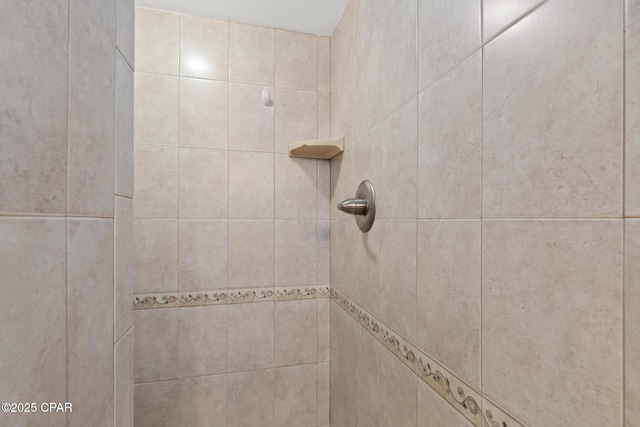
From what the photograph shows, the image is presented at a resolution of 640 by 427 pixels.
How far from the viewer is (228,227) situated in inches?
54.5

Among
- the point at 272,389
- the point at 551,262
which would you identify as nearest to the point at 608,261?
the point at 551,262

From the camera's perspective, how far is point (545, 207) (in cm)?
43

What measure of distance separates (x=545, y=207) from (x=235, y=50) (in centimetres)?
145

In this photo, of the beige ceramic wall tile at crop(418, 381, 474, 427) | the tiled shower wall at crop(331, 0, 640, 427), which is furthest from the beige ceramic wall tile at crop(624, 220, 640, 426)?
the beige ceramic wall tile at crop(418, 381, 474, 427)

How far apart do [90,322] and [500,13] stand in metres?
0.84

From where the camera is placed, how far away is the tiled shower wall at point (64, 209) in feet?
0.96

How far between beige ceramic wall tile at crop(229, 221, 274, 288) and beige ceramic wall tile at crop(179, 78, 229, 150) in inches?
16.1

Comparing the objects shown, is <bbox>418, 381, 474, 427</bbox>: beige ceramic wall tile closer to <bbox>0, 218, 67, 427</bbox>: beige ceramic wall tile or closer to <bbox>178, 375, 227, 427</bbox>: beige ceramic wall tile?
<bbox>0, 218, 67, 427</bbox>: beige ceramic wall tile

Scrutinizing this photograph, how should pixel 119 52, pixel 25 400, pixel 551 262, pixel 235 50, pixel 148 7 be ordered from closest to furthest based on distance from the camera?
pixel 25 400 < pixel 551 262 < pixel 119 52 < pixel 148 7 < pixel 235 50

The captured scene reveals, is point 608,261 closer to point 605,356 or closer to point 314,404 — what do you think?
point 605,356

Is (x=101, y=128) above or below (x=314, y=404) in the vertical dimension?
above

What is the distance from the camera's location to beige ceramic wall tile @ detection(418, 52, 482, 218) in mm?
559

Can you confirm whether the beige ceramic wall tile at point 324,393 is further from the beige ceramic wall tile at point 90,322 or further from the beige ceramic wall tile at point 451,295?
the beige ceramic wall tile at point 90,322

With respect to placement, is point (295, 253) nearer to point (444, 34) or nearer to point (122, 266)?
point (122, 266)
